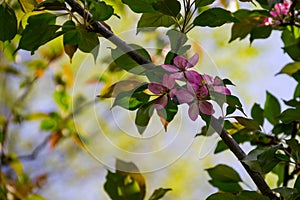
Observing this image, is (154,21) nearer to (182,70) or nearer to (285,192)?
(182,70)

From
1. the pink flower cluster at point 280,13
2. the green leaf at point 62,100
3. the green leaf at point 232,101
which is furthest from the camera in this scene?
the green leaf at point 62,100

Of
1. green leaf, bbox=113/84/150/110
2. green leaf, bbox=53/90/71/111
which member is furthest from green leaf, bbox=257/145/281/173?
green leaf, bbox=53/90/71/111

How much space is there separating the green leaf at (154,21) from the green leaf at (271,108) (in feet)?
0.88

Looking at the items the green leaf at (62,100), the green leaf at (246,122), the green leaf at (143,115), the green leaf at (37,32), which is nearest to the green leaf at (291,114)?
the green leaf at (246,122)

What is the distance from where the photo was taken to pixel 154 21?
21.5 inches

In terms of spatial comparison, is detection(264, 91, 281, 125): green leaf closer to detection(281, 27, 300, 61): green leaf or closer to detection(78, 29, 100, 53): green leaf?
detection(281, 27, 300, 61): green leaf

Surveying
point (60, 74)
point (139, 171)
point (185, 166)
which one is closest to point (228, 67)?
point (185, 166)

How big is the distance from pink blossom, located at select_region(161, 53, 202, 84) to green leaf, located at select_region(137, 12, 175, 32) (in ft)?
0.24

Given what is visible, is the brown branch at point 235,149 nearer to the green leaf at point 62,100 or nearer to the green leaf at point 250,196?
the green leaf at point 250,196

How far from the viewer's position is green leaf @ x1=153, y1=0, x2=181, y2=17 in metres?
0.47

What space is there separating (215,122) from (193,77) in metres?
0.04

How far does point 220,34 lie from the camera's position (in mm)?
2328

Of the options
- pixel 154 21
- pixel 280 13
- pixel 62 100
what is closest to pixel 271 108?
pixel 280 13

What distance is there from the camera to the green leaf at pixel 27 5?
1.77 feet
